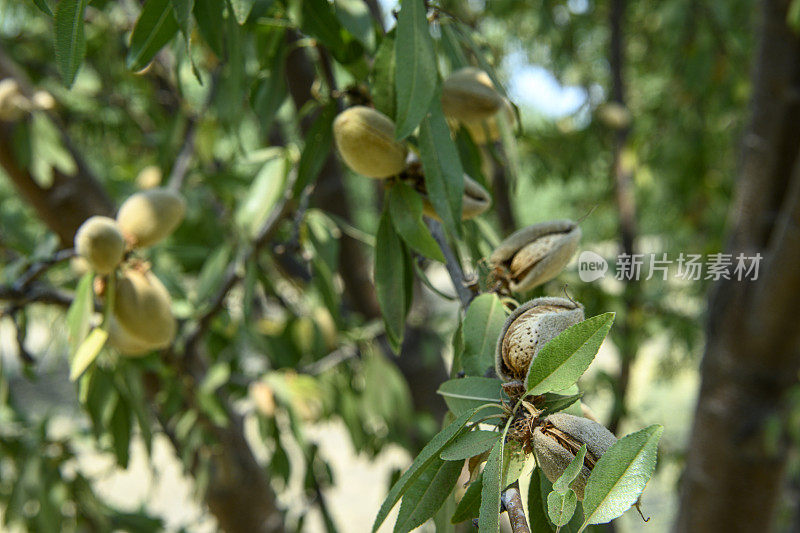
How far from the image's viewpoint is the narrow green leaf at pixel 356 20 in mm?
490

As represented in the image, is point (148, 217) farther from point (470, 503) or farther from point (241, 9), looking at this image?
point (470, 503)

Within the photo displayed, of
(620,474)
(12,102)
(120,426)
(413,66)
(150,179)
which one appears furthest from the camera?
(150,179)

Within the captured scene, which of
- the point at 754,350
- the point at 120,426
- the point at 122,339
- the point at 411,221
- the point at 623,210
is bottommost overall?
the point at 120,426

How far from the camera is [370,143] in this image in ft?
1.38

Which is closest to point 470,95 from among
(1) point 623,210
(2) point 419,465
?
(2) point 419,465

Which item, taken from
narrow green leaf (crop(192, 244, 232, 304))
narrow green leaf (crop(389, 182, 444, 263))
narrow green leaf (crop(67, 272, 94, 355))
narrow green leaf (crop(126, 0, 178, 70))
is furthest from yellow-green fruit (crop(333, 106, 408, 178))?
narrow green leaf (crop(192, 244, 232, 304))

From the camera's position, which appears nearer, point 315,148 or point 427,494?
point 427,494

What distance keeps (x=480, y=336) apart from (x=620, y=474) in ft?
0.35

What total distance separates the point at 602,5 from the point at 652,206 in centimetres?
61

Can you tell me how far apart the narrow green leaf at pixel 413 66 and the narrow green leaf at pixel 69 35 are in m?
0.16

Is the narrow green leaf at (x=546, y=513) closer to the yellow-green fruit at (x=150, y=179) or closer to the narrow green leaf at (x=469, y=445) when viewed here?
the narrow green leaf at (x=469, y=445)

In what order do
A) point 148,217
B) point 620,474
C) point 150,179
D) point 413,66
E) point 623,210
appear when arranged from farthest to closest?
point 623,210, point 150,179, point 148,217, point 413,66, point 620,474

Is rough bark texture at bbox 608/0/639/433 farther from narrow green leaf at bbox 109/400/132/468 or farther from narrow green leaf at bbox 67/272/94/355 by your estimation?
narrow green leaf at bbox 67/272/94/355

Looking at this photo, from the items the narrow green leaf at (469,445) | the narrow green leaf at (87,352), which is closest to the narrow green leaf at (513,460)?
the narrow green leaf at (469,445)
